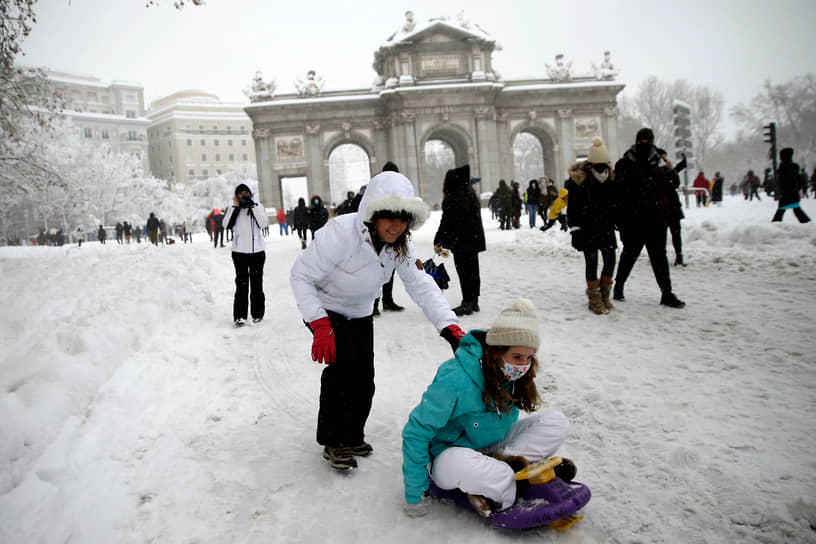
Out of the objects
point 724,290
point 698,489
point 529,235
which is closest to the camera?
point 698,489

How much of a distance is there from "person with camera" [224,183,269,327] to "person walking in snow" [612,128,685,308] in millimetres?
4608

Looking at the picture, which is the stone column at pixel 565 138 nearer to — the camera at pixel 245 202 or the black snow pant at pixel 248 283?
the camera at pixel 245 202

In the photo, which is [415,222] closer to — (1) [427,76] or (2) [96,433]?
(2) [96,433]

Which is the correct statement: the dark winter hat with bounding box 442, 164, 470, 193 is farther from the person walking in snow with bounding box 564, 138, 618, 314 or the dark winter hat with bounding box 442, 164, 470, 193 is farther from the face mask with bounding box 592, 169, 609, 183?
the face mask with bounding box 592, 169, 609, 183

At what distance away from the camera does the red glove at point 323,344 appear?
9.34ft

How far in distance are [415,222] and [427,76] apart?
123ft

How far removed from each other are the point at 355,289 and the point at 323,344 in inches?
18.7

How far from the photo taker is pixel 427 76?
38125 mm

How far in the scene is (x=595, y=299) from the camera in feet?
21.5

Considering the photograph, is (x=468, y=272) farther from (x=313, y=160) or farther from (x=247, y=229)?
(x=313, y=160)

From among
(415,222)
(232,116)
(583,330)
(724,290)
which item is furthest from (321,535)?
(232,116)

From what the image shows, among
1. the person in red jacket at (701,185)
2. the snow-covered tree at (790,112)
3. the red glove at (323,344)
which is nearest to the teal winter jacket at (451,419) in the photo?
the red glove at (323,344)

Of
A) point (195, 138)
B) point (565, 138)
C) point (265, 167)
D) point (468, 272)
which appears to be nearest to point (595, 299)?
point (468, 272)

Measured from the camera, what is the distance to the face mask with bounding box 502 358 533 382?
2.59 meters
